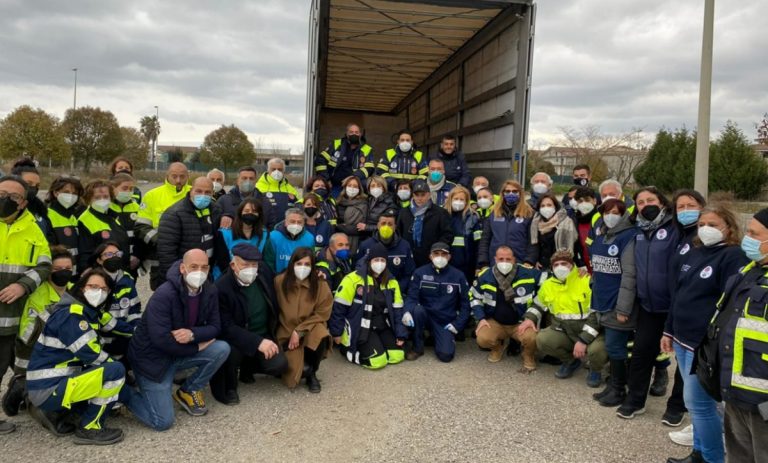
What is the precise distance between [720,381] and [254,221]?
382 centimetres

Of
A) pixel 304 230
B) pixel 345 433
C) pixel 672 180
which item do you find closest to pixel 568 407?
pixel 345 433

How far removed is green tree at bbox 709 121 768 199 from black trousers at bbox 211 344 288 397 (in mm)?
21146

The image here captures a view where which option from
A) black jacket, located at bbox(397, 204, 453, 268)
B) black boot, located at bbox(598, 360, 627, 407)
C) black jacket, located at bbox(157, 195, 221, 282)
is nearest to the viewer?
black boot, located at bbox(598, 360, 627, 407)

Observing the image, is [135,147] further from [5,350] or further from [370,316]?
[5,350]

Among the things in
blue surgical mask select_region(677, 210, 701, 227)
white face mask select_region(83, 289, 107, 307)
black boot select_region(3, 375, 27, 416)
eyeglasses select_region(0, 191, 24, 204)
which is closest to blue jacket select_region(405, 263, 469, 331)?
blue surgical mask select_region(677, 210, 701, 227)

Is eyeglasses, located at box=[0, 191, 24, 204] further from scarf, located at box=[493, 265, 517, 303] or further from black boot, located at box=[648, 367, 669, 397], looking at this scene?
black boot, located at box=[648, 367, 669, 397]

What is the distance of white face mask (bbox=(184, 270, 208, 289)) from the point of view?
12.9 feet

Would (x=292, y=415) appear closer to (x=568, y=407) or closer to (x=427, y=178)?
(x=568, y=407)

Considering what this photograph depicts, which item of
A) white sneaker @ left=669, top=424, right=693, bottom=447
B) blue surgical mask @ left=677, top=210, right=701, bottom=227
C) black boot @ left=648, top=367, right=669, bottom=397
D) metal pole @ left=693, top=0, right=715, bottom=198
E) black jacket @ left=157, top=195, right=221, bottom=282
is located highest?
metal pole @ left=693, top=0, right=715, bottom=198

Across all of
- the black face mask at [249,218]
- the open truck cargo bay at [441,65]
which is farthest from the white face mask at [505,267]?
the black face mask at [249,218]

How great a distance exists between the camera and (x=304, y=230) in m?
5.57

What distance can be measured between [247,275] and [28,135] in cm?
3639

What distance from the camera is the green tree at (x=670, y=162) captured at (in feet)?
79.8

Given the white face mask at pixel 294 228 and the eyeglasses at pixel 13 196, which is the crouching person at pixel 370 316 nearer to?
the white face mask at pixel 294 228
